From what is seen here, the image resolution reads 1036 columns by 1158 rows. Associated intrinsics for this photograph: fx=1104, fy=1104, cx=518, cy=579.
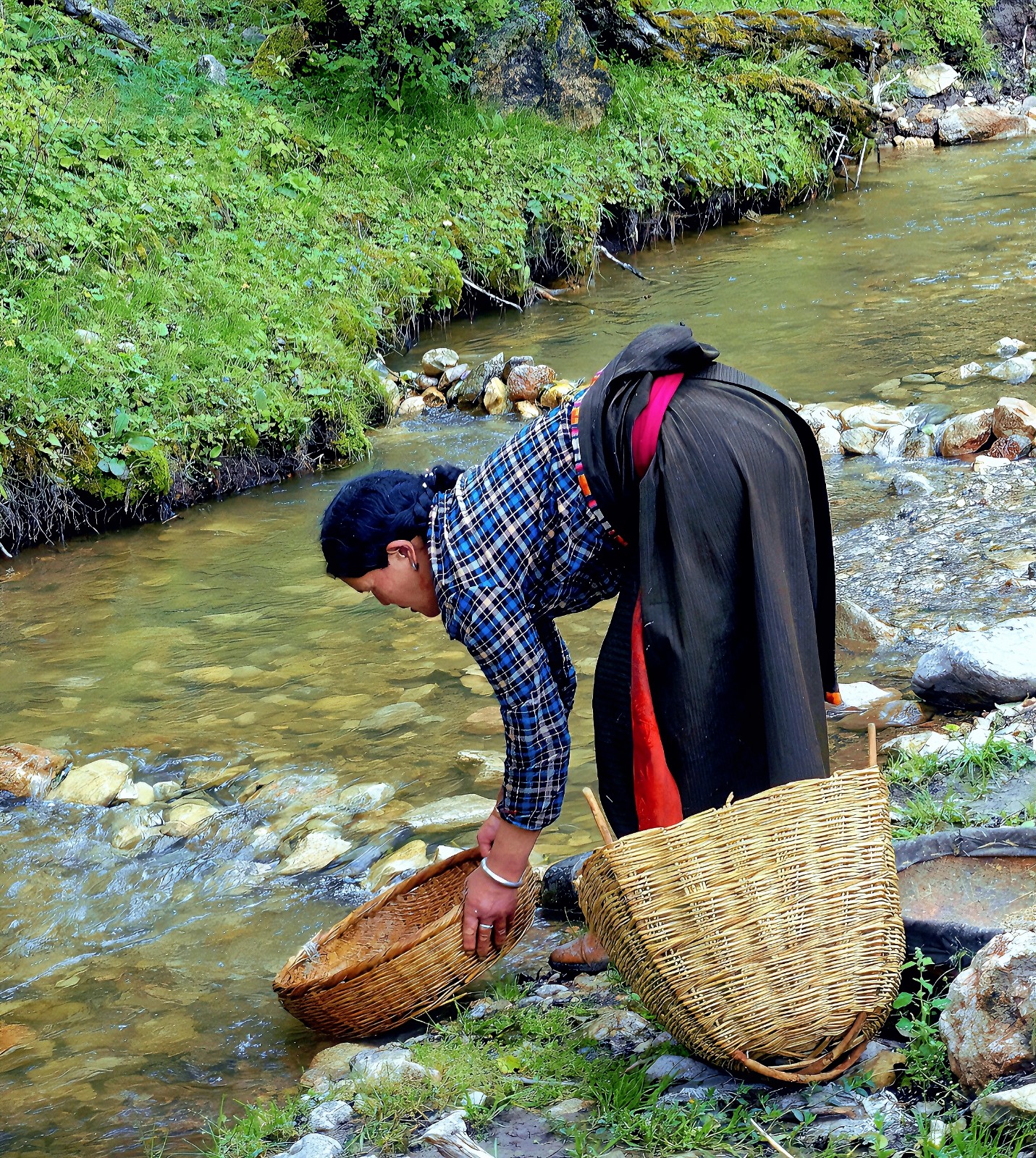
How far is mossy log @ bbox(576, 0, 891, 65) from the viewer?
1182cm

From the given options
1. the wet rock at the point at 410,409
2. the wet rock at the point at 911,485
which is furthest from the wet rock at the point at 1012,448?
the wet rock at the point at 410,409

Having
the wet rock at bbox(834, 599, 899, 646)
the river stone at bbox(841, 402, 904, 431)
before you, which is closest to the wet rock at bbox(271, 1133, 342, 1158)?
the wet rock at bbox(834, 599, 899, 646)

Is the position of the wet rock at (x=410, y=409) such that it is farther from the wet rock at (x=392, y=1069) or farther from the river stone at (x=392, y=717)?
the wet rock at (x=392, y=1069)

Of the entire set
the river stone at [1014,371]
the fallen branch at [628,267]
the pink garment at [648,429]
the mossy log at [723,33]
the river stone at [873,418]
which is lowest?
the river stone at [873,418]

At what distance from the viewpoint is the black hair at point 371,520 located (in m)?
1.94

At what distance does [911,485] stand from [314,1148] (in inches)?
169

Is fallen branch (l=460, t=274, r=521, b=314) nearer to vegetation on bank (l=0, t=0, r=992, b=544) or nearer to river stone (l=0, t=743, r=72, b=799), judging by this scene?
vegetation on bank (l=0, t=0, r=992, b=544)

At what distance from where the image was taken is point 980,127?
14.4 meters

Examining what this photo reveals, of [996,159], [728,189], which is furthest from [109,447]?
[996,159]

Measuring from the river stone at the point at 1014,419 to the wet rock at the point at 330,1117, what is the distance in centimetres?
465

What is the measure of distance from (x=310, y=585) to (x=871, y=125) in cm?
1033

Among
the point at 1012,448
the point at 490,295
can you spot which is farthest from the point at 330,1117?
the point at 490,295

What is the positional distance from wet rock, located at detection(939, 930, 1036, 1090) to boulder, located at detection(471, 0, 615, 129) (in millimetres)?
10260

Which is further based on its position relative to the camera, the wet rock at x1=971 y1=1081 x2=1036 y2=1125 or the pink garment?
the pink garment
